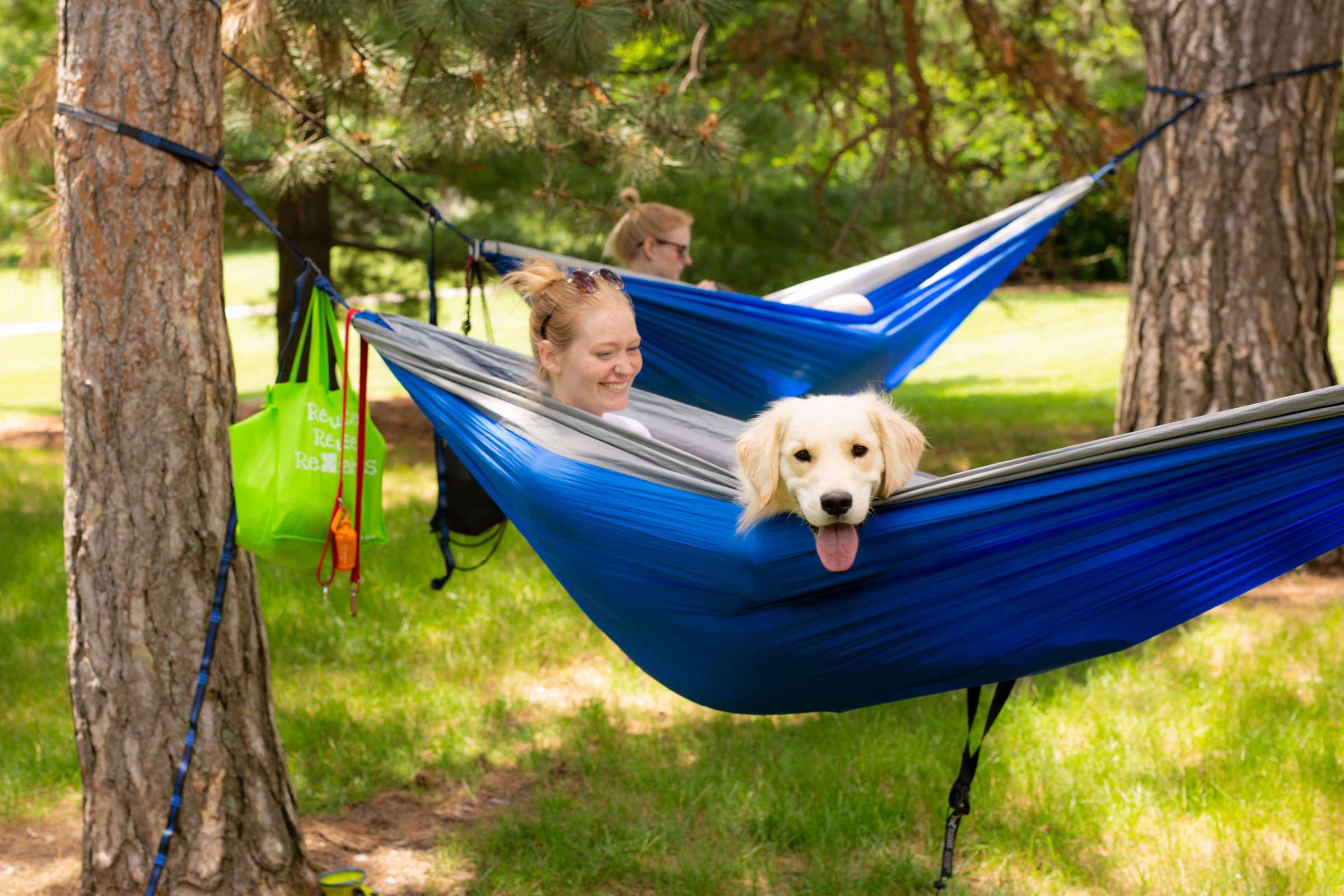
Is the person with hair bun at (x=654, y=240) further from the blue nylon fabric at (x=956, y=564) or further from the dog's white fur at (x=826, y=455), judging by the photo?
the dog's white fur at (x=826, y=455)

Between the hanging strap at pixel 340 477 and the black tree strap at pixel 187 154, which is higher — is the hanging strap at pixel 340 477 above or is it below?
below

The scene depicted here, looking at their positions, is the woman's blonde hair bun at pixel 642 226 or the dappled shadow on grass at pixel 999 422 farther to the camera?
the dappled shadow on grass at pixel 999 422

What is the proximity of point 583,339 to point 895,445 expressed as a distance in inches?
31.3

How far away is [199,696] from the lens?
2.28m

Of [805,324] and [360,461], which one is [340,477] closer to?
[360,461]

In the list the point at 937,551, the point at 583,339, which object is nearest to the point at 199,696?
the point at 583,339

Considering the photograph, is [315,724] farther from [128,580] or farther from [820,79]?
[820,79]

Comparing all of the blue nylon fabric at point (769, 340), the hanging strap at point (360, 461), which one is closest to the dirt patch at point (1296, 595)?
the blue nylon fabric at point (769, 340)

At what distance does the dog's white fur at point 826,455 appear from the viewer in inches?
63.0

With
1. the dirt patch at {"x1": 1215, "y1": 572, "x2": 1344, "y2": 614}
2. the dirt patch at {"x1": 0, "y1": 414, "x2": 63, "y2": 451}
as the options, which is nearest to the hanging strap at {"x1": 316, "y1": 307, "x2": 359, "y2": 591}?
the dirt patch at {"x1": 1215, "y1": 572, "x2": 1344, "y2": 614}

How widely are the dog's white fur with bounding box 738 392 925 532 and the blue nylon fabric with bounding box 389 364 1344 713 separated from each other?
0.19 feet

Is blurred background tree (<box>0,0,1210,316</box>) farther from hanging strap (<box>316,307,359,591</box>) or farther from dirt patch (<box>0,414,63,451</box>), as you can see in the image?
dirt patch (<box>0,414,63,451</box>)

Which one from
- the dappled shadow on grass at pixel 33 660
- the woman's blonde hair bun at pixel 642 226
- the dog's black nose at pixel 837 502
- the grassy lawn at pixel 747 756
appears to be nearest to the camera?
the dog's black nose at pixel 837 502

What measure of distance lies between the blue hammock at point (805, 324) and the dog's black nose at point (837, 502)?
3.43ft
